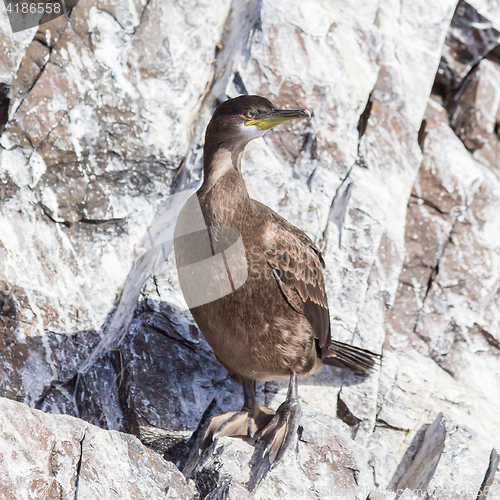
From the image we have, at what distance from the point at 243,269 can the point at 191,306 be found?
0.52 m

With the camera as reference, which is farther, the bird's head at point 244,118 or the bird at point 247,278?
the bird's head at point 244,118

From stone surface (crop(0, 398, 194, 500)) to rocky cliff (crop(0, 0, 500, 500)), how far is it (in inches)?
4.6

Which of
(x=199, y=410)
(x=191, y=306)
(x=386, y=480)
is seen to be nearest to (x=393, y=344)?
(x=386, y=480)

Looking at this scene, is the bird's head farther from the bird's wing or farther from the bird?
the bird's wing

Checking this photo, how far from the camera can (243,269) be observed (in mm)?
3525

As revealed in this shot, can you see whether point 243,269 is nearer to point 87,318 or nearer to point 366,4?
point 87,318

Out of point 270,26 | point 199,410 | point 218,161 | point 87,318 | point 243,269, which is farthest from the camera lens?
point 270,26

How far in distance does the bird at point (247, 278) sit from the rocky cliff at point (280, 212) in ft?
0.80

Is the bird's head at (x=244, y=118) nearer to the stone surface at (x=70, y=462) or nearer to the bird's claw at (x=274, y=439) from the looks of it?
the bird's claw at (x=274, y=439)

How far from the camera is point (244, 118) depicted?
369 cm

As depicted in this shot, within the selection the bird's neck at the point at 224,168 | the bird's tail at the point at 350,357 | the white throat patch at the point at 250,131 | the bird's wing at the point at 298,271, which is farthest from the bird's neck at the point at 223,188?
the bird's tail at the point at 350,357

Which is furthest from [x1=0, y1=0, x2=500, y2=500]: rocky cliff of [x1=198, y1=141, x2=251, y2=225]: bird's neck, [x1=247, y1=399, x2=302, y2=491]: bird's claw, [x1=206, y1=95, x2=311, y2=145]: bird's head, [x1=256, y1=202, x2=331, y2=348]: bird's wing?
[x1=206, y1=95, x2=311, y2=145]: bird's head

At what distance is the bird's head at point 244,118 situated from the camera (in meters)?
3.69

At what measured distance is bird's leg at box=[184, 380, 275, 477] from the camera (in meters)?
3.90
